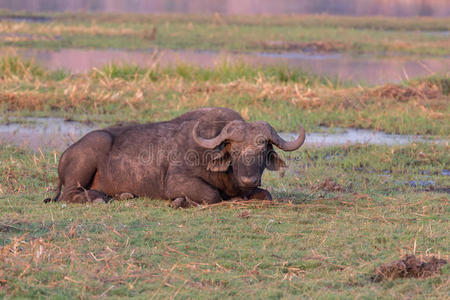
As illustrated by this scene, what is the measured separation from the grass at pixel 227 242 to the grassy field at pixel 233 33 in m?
16.1

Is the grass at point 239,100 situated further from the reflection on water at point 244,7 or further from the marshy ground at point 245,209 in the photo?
the reflection on water at point 244,7

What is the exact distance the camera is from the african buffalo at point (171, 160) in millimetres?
6711

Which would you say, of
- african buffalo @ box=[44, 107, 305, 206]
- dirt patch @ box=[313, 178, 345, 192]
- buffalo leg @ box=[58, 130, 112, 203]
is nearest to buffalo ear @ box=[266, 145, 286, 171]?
african buffalo @ box=[44, 107, 305, 206]

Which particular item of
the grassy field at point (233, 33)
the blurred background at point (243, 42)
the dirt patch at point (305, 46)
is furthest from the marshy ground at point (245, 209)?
the dirt patch at point (305, 46)

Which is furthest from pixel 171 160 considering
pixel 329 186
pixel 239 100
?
pixel 239 100

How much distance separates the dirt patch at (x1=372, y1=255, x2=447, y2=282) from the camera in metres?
4.78

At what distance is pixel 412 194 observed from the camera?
7.68 metres

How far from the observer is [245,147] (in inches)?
257

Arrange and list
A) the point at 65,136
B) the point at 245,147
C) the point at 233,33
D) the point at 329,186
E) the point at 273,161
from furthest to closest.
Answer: the point at 233,33, the point at 65,136, the point at 329,186, the point at 273,161, the point at 245,147

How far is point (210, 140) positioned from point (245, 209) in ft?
2.32

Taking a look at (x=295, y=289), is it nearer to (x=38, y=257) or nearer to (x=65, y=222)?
(x=38, y=257)

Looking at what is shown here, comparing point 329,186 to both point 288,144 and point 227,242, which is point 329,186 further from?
point 227,242

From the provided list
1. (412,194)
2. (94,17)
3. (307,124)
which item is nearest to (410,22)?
(94,17)

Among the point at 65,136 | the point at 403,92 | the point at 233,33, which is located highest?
the point at 403,92
